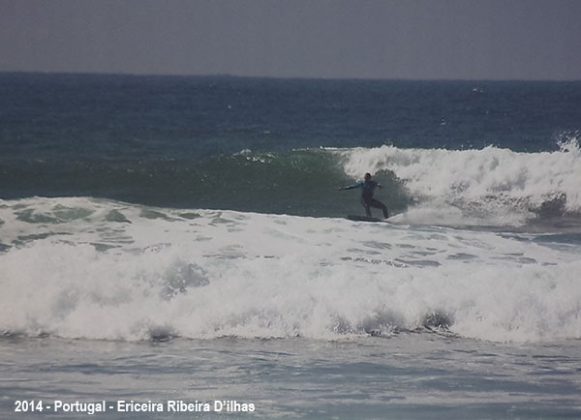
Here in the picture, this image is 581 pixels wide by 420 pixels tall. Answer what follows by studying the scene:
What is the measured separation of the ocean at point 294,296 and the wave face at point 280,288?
28mm

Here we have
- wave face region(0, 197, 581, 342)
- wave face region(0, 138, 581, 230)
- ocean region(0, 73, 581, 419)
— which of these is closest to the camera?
ocean region(0, 73, 581, 419)

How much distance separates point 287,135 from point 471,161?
1594cm

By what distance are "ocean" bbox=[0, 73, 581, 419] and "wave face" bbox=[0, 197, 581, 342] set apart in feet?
0.09

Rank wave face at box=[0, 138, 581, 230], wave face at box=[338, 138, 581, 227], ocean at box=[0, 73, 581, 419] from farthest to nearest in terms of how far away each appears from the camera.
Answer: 1. wave face at box=[0, 138, 581, 230]
2. wave face at box=[338, 138, 581, 227]
3. ocean at box=[0, 73, 581, 419]

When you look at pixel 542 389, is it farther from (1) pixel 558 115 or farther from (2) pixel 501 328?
(1) pixel 558 115

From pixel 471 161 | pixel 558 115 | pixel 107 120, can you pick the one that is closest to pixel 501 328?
pixel 471 161

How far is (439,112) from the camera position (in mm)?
56750

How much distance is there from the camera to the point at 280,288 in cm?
1323

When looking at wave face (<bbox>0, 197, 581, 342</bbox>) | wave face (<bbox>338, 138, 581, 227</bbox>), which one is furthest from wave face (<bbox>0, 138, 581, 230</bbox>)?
wave face (<bbox>0, 197, 581, 342</bbox>)

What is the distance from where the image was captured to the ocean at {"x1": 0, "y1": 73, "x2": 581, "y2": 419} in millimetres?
9750

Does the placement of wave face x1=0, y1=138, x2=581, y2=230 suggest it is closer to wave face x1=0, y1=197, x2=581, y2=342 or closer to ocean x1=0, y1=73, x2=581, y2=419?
ocean x1=0, y1=73, x2=581, y2=419

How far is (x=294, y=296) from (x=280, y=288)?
35cm

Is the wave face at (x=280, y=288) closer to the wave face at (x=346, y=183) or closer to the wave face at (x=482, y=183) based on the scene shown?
the wave face at (x=346, y=183)

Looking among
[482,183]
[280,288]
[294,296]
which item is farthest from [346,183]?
[294,296]
